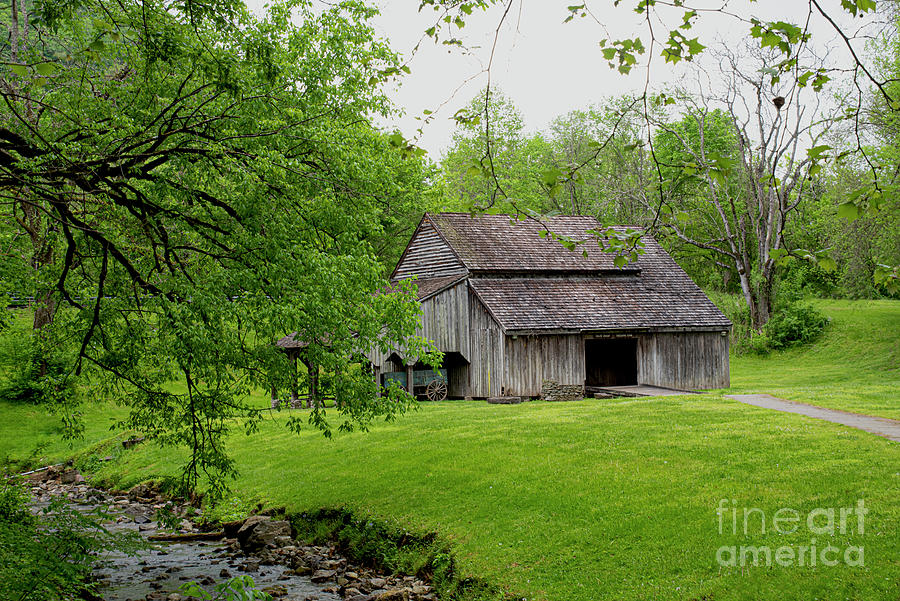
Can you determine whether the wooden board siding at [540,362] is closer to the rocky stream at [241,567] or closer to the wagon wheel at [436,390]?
the wagon wheel at [436,390]

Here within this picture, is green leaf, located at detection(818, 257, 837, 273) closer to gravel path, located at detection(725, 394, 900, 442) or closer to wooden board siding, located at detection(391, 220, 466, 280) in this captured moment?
gravel path, located at detection(725, 394, 900, 442)

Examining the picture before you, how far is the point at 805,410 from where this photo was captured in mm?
17141

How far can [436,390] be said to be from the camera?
2759 cm

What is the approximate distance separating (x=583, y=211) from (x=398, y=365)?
33796mm

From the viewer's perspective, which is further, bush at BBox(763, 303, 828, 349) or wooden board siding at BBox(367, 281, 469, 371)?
bush at BBox(763, 303, 828, 349)

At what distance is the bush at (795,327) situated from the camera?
40.2 metres

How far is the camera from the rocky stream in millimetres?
10453

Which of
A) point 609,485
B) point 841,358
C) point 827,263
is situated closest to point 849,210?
point 827,263

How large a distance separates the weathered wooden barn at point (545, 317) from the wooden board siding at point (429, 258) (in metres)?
0.04

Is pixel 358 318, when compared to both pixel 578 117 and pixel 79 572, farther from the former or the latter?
pixel 578 117

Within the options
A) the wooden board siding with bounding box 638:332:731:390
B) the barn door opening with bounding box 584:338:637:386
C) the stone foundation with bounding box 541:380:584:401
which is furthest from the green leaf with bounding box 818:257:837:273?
the barn door opening with bounding box 584:338:637:386

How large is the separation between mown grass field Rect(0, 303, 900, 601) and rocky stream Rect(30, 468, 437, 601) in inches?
39.6

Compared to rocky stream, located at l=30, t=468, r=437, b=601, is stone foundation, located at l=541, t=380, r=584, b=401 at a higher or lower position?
higher

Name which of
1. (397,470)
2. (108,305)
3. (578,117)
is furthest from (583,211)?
(108,305)
